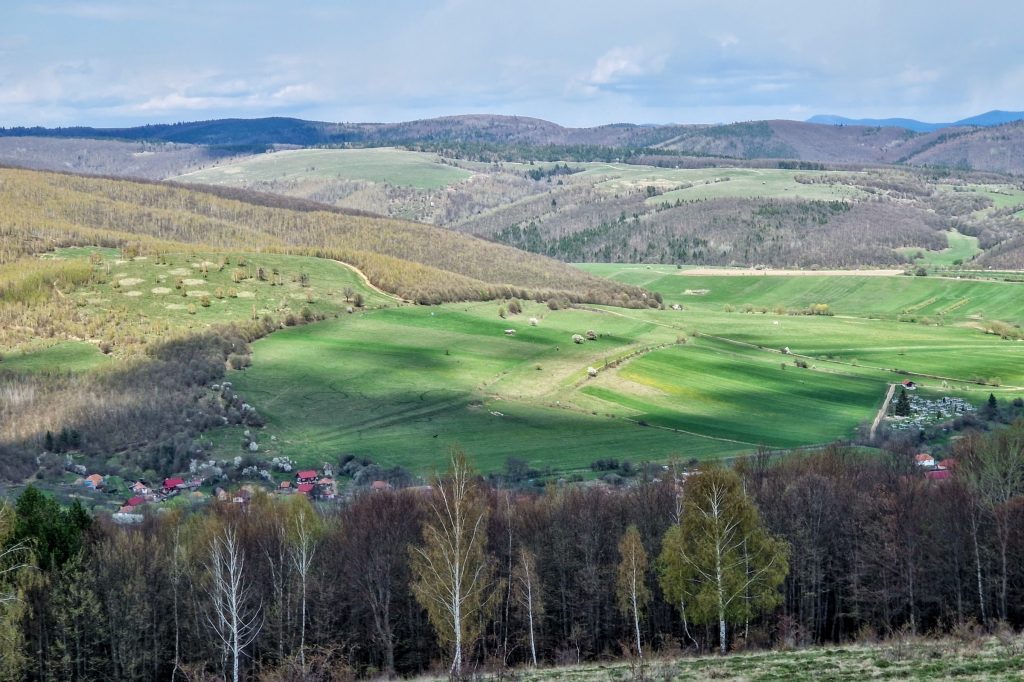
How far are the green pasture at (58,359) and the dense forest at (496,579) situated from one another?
65.2m

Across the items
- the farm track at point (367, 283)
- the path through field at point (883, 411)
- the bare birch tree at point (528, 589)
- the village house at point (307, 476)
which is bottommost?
the path through field at point (883, 411)

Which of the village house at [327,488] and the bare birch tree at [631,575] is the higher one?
the bare birch tree at [631,575]

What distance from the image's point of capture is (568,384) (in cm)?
12494

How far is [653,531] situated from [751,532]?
1379 cm

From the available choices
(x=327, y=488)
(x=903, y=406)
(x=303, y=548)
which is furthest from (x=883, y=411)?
(x=303, y=548)

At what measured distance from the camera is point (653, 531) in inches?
2483

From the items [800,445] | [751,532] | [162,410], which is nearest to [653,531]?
[751,532]

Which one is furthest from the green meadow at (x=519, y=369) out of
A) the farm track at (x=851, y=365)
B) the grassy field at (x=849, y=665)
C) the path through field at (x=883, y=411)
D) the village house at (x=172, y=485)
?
the grassy field at (x=849, y=665)

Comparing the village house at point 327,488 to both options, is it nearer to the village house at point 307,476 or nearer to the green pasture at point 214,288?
the village house at point 307,476

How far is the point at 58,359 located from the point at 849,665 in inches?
4253

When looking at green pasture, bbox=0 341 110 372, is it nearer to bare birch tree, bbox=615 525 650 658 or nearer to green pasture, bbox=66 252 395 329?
green pasture, bbox=66 252 395 329

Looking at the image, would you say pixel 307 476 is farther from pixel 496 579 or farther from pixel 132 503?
pixel 496 579

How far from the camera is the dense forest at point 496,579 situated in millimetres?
49562

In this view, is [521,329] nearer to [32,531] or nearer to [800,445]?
[800,445]
